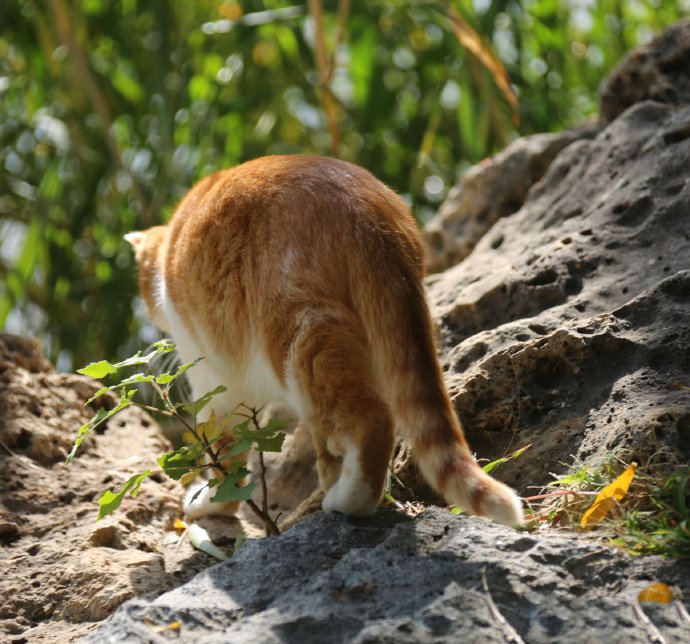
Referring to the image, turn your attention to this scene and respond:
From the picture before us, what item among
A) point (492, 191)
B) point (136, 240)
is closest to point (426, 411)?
point (136, 240)

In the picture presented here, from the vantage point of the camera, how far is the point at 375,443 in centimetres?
234

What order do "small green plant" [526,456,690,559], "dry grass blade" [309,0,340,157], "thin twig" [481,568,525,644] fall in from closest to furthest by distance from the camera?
"thin twig" [481,568,525,644] < "small green plant" [526,456,690,559] < "dry grass blade" [309,0,340,157]

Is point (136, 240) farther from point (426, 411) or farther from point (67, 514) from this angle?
point (426, 411)

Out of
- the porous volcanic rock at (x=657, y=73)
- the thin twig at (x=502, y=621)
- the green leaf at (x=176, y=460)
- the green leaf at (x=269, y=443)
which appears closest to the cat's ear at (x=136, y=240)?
the green leaf at (x=176, y=460)

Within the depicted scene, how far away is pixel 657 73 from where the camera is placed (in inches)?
160

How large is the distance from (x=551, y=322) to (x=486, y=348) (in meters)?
0.22

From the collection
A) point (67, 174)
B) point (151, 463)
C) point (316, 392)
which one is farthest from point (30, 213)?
point (316, 392)

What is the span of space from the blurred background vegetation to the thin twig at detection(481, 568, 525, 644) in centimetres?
425

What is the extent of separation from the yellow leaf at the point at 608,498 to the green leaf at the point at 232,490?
2.64ft

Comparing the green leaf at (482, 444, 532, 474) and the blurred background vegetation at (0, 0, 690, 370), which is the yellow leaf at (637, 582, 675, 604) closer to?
the green leaf at (482, 444, 532, 474)

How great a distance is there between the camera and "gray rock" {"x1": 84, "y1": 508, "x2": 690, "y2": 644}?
1.81m

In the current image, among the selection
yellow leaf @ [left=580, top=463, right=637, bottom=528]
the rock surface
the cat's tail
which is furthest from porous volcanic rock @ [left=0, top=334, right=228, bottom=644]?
yellow leaf @ [left=580, top=463, right=637, bottom=528]

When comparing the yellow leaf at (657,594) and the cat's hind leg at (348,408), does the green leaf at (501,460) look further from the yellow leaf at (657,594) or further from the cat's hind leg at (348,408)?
the yellow leaf at (657,594)

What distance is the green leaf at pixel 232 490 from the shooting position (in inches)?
93.1
